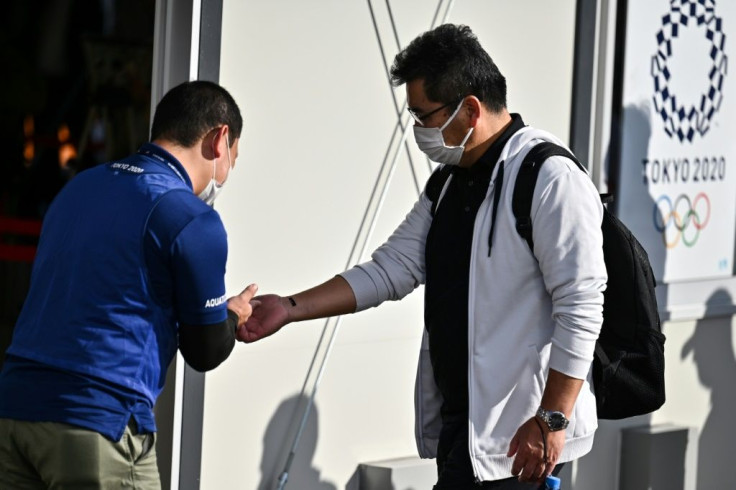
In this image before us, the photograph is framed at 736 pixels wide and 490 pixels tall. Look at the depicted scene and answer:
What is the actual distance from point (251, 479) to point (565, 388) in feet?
5.87

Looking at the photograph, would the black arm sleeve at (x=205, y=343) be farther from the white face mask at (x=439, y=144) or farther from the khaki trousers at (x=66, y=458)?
the white face mask at (x=439, y=144)

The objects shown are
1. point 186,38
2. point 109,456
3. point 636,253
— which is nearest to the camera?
point 109,456

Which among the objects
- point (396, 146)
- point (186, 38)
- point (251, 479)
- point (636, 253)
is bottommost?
point (251, 479)

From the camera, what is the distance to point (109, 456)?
9.70 ft

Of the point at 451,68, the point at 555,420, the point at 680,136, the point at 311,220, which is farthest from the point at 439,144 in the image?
the point at 680,136

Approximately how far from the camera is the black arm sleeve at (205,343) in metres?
3.05

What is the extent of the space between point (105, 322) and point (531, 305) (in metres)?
1.18

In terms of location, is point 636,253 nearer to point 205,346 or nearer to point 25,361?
point 205,346

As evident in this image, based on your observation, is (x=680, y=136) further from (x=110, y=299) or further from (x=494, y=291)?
(x=110, y=299)

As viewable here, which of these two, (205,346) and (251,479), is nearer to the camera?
(205,346)

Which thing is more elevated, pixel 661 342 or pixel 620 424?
pixel 661 342

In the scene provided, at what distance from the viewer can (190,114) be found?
3.23 meters

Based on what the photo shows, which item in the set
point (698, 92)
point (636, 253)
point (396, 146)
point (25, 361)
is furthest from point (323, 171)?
point (698, 92)

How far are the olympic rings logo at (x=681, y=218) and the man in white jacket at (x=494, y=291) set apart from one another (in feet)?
9.57
